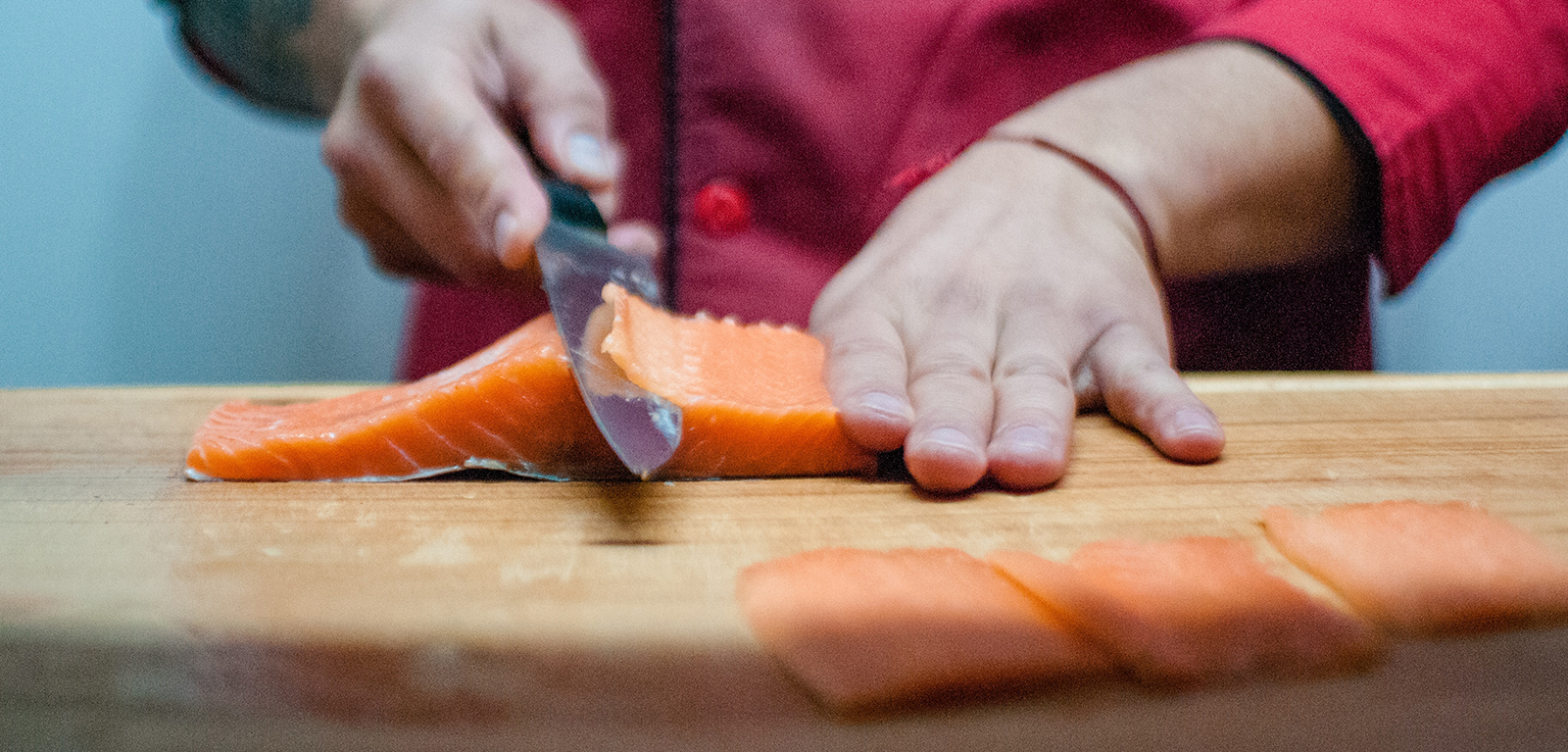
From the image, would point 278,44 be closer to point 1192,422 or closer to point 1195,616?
point 1192,422

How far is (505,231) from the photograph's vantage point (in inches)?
51.0

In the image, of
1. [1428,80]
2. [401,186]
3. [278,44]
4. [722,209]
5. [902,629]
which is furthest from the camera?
[278,44]

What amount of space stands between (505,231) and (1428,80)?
5.04 feet

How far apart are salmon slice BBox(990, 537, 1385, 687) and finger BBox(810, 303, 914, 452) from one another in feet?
0.84

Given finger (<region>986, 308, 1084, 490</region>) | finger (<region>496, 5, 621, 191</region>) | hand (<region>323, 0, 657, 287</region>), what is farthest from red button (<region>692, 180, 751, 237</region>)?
finger (<region>986, 308, 1084, 490</region>)

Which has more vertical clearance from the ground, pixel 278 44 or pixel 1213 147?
pixel 278 44

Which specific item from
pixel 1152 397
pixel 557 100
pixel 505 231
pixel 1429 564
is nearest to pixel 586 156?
pixel 557 100

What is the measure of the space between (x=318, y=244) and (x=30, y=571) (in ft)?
8.22

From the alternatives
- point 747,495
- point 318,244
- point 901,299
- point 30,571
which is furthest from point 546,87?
point 318,244

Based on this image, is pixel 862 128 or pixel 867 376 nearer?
pixel 867 376

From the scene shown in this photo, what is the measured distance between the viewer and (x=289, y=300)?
3172mm

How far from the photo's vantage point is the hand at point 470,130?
1.37 meters

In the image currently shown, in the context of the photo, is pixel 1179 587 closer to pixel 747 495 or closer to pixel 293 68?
pixel 747 495

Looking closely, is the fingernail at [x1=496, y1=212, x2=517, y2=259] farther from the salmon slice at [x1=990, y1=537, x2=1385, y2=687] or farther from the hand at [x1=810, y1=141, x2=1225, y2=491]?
the salmon slice at [x1=990, y1=537, x2=1385, y2=687]
